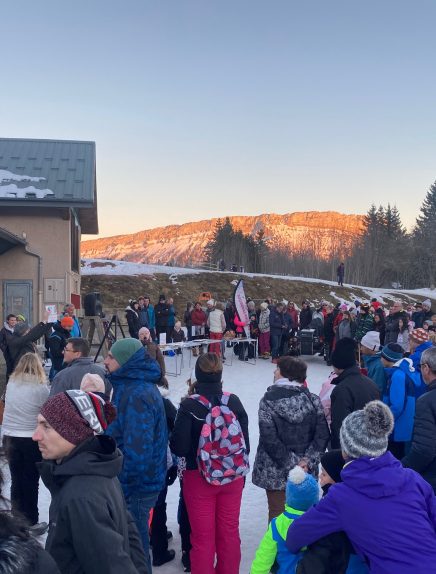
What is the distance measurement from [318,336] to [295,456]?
13231 millimetres

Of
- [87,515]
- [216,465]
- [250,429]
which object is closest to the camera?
[87,515]

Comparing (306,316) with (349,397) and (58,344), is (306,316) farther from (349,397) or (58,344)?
(349,397)

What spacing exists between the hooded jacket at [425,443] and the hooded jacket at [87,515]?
2.42 meters

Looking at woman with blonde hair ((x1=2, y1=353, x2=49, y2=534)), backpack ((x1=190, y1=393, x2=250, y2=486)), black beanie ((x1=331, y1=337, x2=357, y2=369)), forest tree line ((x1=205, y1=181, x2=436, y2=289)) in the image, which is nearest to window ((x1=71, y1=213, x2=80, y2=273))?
woman with blonde hair ((x1=2, y1=353, x2=49, y2=534))

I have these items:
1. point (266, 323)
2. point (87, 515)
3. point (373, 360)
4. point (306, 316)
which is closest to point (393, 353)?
→ point (373, 360)

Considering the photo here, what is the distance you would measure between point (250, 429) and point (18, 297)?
984 cm

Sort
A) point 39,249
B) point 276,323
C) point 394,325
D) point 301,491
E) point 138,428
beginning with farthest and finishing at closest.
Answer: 1. point 276,323
2. point 39,249
3. point 394,325
4. point 138,428
5. point 301,491

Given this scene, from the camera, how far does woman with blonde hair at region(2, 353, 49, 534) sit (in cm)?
472

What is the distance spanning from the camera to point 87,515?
208 centimetres

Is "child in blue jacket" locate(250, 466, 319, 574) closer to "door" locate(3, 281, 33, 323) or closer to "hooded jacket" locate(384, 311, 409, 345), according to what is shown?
"hooded jacket" locate(384, 311, 409, 345)

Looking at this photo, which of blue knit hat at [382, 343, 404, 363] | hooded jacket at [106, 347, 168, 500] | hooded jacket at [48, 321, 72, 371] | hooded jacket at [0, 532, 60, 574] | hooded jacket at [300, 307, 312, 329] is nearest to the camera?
hooded jacket at [0, 532, 60, 574]

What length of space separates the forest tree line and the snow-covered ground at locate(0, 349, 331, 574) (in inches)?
1873

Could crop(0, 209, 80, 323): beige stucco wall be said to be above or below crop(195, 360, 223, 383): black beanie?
above

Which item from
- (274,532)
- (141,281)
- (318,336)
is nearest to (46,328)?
(274,532)
